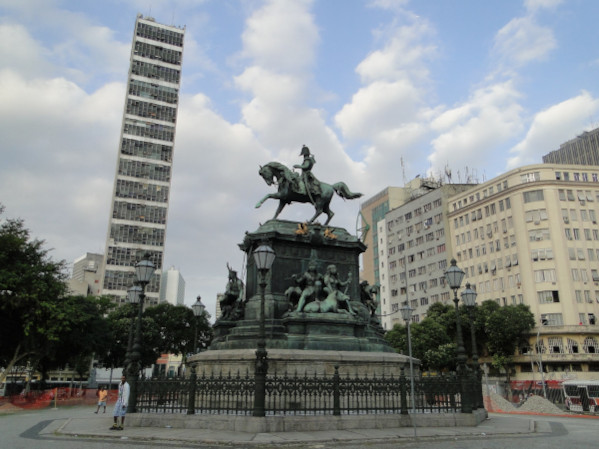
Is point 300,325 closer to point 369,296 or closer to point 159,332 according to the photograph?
point 369,296

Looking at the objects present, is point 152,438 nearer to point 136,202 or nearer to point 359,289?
point 359,289

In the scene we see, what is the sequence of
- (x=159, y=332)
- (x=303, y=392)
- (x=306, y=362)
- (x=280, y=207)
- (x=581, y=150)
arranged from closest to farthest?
(x=303, y=392), (x=306, y=362), (x=280, y=207), (x=159, y=332), (x=581, y=150)

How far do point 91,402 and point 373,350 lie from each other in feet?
91.1

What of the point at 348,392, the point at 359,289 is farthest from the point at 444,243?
the point at 348,392

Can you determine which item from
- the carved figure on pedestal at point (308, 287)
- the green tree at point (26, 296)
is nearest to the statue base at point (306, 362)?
the carved figure on pedestal at point (308, 287)

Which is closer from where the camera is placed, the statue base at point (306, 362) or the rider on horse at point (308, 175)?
the statue base at point (306, 362)

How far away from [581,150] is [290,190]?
129812 millimetres

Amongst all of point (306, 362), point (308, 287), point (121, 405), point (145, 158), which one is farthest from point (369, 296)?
point (145, 158)

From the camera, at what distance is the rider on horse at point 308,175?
2017 cm

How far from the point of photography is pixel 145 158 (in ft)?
253

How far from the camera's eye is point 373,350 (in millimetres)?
16844

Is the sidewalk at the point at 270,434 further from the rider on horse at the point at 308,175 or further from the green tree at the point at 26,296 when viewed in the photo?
the green tree at the point at 26,296

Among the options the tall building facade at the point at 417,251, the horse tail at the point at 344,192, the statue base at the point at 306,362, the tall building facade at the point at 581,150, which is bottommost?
the statue base at the point at 306,362

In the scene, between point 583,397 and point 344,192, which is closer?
point 344,192
